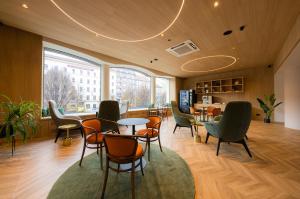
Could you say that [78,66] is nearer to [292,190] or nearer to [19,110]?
[19,110]

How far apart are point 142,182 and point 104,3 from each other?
3.03 m

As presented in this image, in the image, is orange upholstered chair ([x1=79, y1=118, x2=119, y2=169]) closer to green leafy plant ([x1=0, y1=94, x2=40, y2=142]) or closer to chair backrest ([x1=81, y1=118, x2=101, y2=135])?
chair backrest ([x1=81, y1=118, x2=101, y2=135])

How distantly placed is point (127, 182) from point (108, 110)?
199cm

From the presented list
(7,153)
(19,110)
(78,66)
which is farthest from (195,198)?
(78,66)

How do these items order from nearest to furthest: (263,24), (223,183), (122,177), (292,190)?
1. (292,190)
2. (223,183)
3. (122,177)
4. (263,24)

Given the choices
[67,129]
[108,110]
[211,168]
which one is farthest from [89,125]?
[211,168]

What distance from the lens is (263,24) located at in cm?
302

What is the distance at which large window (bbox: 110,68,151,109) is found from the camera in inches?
249

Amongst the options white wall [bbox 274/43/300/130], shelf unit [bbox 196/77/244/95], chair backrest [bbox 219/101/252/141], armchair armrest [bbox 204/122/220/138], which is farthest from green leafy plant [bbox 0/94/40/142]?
shelf unit [bbox 196/77/244/95]

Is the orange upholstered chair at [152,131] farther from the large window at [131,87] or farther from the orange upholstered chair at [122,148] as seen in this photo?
the large window at [131,87]

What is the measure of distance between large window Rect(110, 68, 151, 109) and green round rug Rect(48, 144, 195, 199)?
433 cm

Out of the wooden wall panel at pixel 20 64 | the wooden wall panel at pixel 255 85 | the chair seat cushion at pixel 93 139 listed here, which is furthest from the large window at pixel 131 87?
the wooden wall panel at pixel 255 85

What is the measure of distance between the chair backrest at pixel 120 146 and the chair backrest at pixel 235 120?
212 centimetres

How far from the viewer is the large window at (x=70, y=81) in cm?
441
